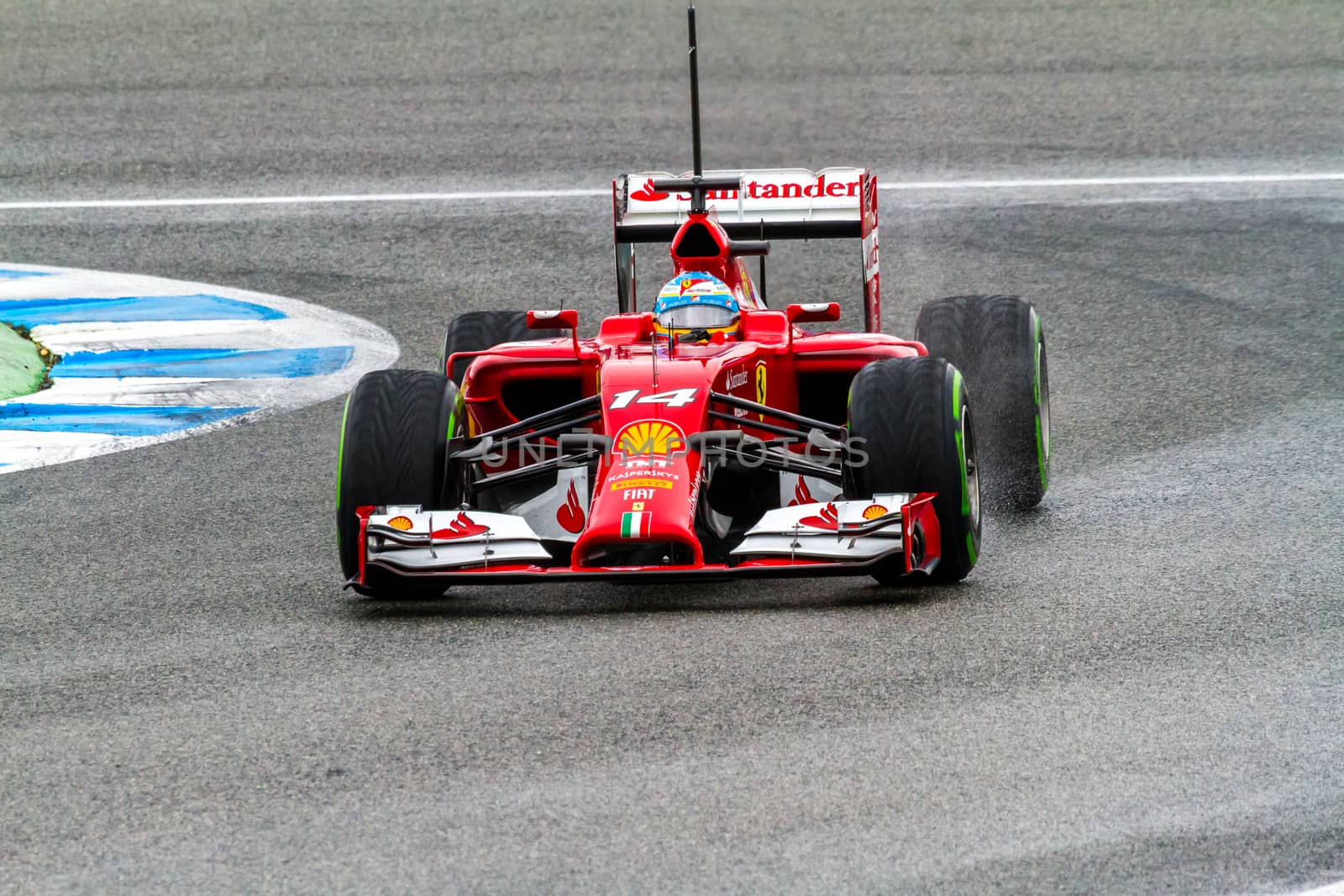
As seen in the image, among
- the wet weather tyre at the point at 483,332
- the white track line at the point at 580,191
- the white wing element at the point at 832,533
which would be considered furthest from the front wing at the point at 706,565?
the white track line at the point at 580,191

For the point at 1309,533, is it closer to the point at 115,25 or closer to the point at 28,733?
the point at 28,733

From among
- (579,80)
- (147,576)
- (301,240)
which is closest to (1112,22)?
(579,80)

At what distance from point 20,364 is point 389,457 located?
5024 millimetres

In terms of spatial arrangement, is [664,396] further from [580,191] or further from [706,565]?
[580,191]

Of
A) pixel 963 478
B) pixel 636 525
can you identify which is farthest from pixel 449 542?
pixel 963 478

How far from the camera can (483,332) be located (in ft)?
31.2

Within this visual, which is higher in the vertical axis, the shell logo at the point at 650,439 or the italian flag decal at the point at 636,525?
the shell logo at the point at 650,439

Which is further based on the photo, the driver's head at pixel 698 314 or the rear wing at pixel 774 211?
the rear wing at pixel 774 211

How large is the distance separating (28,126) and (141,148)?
4.47ft

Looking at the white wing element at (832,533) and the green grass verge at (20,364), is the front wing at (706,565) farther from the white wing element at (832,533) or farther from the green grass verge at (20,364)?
the green grass verge at (20,364)

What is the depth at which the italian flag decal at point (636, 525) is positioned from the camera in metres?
6.72

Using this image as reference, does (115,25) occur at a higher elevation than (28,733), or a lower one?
higher

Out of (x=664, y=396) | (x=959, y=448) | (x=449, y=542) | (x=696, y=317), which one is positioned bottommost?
(x=449, y=542)

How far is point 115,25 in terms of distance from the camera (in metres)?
19.5
